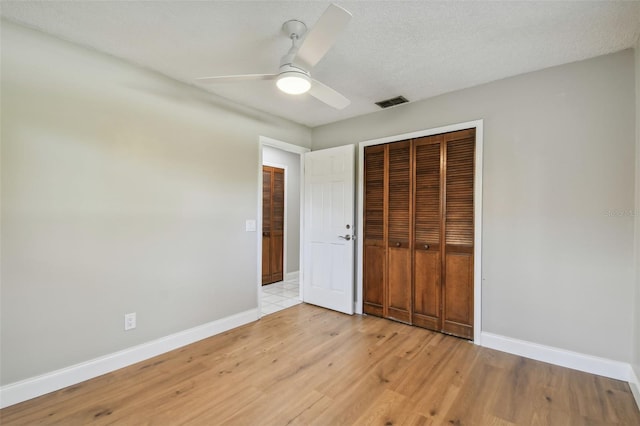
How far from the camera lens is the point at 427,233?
10.2 feet

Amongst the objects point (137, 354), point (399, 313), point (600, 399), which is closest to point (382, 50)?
point (399, 313)

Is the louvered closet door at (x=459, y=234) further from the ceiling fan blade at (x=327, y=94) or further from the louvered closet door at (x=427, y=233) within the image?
the ceiling fan blade at (x=327, y=94)

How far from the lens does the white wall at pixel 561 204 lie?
2203mm

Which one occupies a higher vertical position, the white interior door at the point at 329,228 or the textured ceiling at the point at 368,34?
the textured ceiling at the point at 368,34

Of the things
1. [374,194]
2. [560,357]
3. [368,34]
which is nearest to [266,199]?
[374,194]

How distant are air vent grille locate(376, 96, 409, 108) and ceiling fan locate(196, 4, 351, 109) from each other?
1196mm

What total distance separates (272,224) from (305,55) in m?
3.71

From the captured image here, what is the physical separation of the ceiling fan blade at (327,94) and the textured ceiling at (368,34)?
0.37 m

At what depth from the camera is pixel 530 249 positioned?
2541 mm

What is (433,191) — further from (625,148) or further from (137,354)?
(137,354)

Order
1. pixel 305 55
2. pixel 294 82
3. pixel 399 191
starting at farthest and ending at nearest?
pixel 399 191, pixel 294 82, pixel 305 55

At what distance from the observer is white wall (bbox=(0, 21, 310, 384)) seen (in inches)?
Result: 75.6

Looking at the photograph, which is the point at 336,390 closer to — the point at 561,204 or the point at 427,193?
the point at 427,193

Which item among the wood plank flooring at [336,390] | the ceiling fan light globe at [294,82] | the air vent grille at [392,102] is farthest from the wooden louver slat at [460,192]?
the ceiling fan light globe at [294,82]
